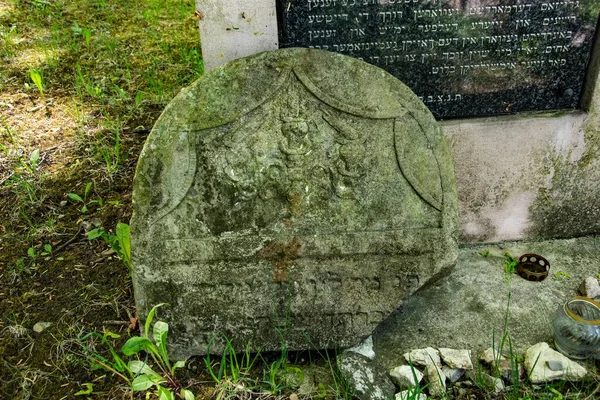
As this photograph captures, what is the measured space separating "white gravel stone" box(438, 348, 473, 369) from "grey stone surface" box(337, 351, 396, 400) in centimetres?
26

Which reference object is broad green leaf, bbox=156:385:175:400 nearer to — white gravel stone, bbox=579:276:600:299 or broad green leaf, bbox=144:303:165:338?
broad green leaf, bbox=144:303:165:338

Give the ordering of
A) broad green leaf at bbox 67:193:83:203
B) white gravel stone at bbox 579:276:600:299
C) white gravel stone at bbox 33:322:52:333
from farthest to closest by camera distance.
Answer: broad green leaf at bbox 67:193:83:203, white gravel stone at bbox 579:276:600:299, white gravel stone at bbox 33:322:52:333

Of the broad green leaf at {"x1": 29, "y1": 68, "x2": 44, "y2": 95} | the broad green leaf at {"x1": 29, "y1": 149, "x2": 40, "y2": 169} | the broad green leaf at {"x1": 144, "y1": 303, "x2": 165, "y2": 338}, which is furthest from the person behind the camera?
the broad green leaf at {"x1": 29, "y1": 68, "x2": 44, "y2": 95}

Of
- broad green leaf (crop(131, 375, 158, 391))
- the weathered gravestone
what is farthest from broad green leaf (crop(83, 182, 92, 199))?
broad green leaf (crop(131, 375, 158, 391))

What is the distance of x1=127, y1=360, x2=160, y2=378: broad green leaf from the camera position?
236 cm

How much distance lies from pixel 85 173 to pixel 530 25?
2.42 meters

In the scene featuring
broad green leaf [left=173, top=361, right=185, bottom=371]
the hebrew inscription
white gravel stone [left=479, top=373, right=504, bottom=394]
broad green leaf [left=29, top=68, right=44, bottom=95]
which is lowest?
white gravel stone [left=479, top=373, right=504, bottom=394]

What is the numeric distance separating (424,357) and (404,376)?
0.49 feet

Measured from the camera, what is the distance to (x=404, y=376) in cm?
240

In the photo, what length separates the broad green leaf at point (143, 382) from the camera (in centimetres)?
229

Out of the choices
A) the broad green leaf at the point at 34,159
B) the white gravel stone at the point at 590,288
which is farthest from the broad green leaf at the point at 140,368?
the white gravel stone at the point at 590,288

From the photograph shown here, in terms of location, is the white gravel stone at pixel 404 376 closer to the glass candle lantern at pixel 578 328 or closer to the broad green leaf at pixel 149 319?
the glass candle lantern at pixel 578 328

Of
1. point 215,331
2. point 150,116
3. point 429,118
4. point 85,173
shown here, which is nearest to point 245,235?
point 215,331

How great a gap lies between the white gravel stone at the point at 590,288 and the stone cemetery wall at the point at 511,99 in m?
0.38
